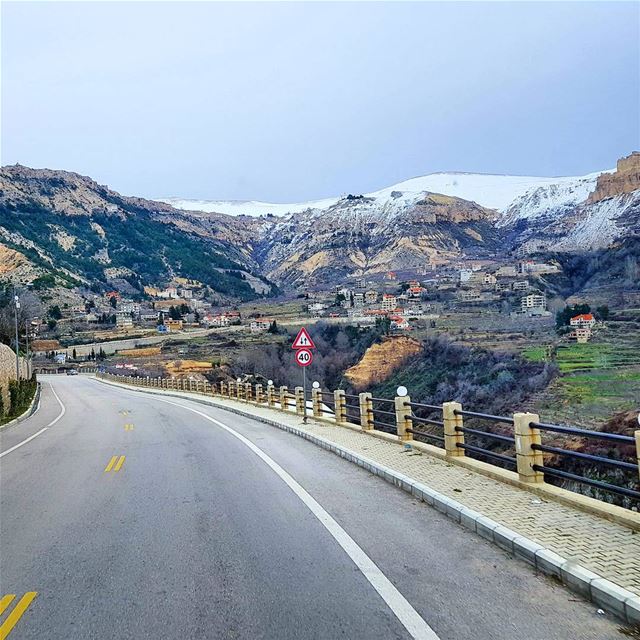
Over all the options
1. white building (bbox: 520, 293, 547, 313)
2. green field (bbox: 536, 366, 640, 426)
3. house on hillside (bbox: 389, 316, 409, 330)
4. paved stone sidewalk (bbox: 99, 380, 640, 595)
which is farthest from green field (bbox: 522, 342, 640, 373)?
paved stone sidewalk (bbox: 99, 380, 640, 595)

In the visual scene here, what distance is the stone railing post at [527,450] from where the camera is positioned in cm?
808

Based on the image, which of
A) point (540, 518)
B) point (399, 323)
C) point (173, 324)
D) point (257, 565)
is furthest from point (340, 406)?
point (173, 324)

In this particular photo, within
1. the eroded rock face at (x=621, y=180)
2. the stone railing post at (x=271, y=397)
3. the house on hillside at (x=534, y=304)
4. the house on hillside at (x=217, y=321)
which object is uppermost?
the eroded rock face at (x=621, y=180)


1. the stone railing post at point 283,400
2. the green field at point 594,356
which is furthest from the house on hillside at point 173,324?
the stone railing post at point 283,400

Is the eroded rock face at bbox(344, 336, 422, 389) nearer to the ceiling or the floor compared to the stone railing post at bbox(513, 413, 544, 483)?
nearer to the floor

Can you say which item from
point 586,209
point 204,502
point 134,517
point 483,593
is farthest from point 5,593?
point 586,209

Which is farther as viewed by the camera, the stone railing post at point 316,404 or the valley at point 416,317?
the valley at point 416,317

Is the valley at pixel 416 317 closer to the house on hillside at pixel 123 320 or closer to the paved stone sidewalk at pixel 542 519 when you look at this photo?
the house on hillside at pixel 123 320

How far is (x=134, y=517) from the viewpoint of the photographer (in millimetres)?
7543

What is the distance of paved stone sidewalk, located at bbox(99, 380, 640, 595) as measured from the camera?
16.9 ft

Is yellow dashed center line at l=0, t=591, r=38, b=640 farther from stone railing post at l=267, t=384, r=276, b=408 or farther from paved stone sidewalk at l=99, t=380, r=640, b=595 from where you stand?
stone railing post at l=267, t=384, r=276, b=408

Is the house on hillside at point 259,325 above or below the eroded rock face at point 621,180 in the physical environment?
below

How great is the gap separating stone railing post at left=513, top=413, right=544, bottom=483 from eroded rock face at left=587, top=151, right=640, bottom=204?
6567 inches

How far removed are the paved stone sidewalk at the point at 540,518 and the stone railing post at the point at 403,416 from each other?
1.17 m
